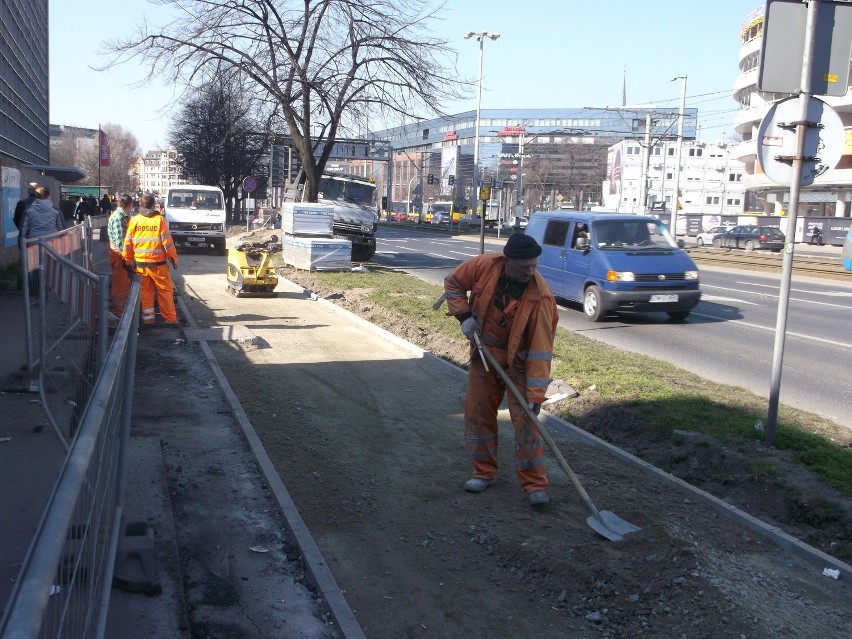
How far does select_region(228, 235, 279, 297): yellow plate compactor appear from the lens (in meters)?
15.3

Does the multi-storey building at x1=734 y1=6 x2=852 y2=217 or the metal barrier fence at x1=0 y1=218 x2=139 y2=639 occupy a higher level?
the multi-storey building at x1=734 y1=6 x2=852 y2=217

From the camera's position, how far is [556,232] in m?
15.9

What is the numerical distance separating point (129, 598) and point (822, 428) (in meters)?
5.69

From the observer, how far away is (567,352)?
10.2 m

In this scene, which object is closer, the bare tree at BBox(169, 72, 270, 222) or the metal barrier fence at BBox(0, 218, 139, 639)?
the metal barrier fence at BBox(0, 218, 139, 639)

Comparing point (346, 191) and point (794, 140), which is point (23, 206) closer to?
point (794, 140)

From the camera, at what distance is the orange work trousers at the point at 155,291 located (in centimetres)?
1107

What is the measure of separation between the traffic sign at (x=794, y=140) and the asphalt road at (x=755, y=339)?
271cm

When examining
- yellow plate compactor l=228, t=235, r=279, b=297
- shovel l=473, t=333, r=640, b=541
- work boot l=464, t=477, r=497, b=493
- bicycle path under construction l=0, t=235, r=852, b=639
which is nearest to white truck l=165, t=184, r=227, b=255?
yellow plate compactor l=228, t=235, r=279, b=297

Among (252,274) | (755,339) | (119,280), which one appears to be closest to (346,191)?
(252,274)

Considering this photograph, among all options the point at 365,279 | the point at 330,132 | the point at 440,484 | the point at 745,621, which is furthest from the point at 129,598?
the point at 330,132

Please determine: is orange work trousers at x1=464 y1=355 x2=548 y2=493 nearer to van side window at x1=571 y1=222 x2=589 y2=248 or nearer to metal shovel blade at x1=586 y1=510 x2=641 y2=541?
metal shovel blade at x1=586 y1=510 x2=641 y2=541

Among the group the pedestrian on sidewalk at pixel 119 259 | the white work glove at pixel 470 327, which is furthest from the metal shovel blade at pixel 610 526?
the pedestrian on sidewalk at pixel 119 259

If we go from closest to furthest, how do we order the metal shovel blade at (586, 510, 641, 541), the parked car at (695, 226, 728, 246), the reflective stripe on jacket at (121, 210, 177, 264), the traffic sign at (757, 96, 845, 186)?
the metal shovel blade at (586, 510, 641, 541), the traffic sign at (757, 96, 845, 186), the reflective stripe on jacket at (121, 210, 177, 264), the parked car at (695, 226, 728, 246)
